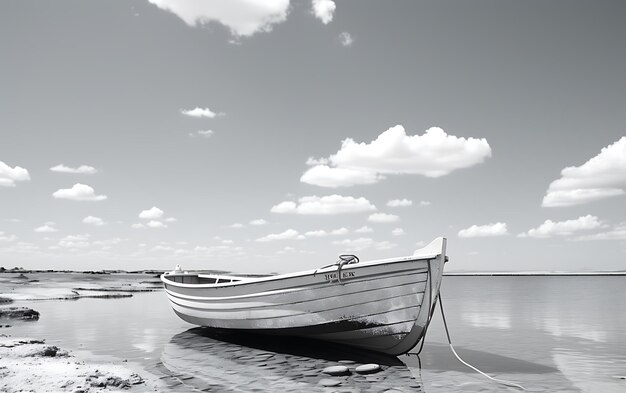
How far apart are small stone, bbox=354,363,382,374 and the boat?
→ 1256 mm

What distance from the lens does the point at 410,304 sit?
12.0 m

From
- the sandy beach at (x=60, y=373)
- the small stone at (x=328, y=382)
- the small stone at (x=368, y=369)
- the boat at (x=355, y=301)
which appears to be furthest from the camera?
the boat at (x=355, y=301)

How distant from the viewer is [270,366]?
12.3 meters

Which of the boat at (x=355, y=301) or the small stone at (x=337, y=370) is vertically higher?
the boat at (x=355, y=301)

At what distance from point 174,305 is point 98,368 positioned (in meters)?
8.06

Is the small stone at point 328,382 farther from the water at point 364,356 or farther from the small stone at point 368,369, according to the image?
the small stone at point 368,369

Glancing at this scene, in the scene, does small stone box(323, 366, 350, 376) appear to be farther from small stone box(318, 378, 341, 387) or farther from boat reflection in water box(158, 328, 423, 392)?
small stone box(318, 378, 341, 387)

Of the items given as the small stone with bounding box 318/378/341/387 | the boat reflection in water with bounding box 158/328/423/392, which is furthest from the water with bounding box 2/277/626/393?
the small stone with bounding box 318/378/341/387

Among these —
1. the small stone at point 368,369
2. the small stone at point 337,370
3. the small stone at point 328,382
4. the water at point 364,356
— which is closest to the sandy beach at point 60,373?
the water at point 364,356

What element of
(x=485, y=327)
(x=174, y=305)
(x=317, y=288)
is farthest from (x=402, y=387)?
(x=485, y=327)

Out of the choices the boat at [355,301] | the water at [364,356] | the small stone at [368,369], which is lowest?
the water at [364,356]

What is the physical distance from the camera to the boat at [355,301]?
11914 mm

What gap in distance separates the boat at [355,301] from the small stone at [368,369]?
126 cm

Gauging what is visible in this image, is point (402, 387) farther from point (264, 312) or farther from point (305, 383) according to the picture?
point (264, 312)
